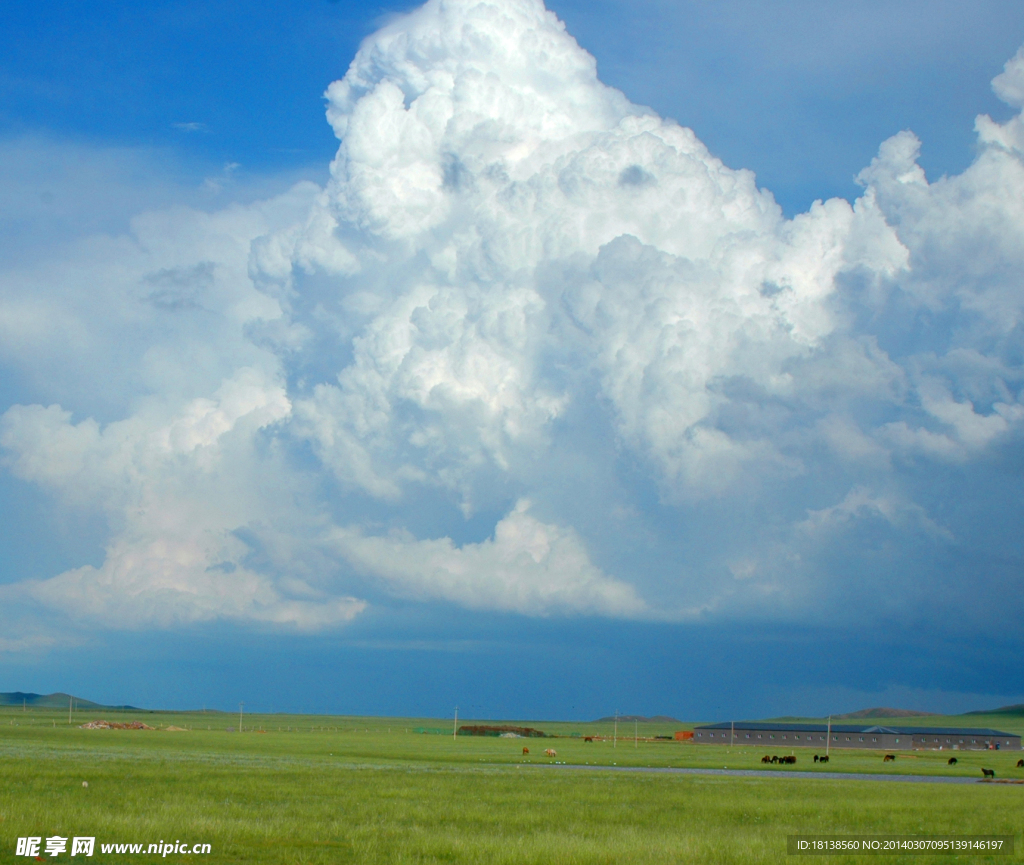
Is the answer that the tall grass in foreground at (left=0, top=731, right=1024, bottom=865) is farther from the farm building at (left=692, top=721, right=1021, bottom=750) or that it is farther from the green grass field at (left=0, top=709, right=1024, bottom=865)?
the farm building at (left=692, top=721, right=1021, bottom=750)

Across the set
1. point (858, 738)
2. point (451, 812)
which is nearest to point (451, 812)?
point (451, 812)

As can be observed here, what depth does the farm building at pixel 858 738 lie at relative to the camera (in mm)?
162000

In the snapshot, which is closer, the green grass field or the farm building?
the green grass field

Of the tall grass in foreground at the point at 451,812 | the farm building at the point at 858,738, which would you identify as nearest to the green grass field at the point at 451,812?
the tall grass in foreground at the point at 451,812

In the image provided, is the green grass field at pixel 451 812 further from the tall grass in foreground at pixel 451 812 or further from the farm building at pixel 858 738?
the farm building at pixel 858 738

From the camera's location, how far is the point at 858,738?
16325 cm

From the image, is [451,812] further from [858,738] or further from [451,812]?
[858,738]

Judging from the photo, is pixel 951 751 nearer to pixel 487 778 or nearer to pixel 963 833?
pixel 487 778

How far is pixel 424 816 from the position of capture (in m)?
34.2

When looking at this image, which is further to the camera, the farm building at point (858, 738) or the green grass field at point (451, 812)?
the farm building at point (858, 738)

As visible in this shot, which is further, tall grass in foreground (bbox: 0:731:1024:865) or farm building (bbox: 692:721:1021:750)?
farm building (bbox: 692:721:1021:750)

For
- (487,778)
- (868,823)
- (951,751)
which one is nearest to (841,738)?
(951,751)

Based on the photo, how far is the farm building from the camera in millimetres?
162000

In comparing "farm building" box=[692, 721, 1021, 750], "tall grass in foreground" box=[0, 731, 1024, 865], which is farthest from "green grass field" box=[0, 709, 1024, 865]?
"farm building" box=[692, 721, 1021, 750]
